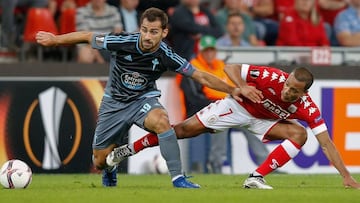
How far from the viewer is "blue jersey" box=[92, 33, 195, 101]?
11.1 m

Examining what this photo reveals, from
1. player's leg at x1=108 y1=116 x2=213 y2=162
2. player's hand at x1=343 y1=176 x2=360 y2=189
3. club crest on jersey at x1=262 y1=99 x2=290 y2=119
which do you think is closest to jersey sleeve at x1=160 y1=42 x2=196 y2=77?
player's leg at x1=108 y1=116 x2=213 y2=162

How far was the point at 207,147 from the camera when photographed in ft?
54.6

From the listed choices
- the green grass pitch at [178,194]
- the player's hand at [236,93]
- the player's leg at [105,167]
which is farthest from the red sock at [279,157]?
the player's leg at [105,167]

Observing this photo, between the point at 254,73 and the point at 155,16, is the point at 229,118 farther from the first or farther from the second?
the point at 155,16

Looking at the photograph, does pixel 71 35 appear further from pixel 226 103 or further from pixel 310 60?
pixel 310 60

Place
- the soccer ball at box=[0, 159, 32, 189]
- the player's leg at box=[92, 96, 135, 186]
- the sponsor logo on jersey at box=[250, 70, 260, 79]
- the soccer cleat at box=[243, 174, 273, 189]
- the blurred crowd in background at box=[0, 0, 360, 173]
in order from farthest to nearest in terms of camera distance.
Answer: the blurred crowd in background at box=[0, 0, 360, 173] < the player's leg at box=[92, 96, 135, 186] < the sponsor logo on jersey at box=[250, 70, 260, 79] < the soccer cleat at box=[243, 174, 273, 189] < the soccer ball at box=[0, 159, 32, 189]

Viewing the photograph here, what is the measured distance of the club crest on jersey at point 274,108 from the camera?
11445mm

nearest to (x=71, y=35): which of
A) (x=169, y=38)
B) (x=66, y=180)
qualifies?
(x=66, y=180)

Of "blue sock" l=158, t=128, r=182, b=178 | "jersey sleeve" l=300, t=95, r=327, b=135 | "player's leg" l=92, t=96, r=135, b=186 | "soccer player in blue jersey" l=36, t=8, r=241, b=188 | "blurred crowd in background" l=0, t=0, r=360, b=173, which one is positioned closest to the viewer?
"blue sock" l=158, t=128, r=182, b=178

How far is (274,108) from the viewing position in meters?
11.5

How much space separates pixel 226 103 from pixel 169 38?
5.84 m

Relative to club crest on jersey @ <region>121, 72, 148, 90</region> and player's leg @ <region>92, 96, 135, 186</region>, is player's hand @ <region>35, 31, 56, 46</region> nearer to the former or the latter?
club crest on jersey @ <region>121, 72, 148, 90</region>

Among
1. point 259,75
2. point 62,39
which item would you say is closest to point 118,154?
point 62,39

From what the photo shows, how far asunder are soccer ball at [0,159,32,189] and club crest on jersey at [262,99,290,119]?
9.12 ft
